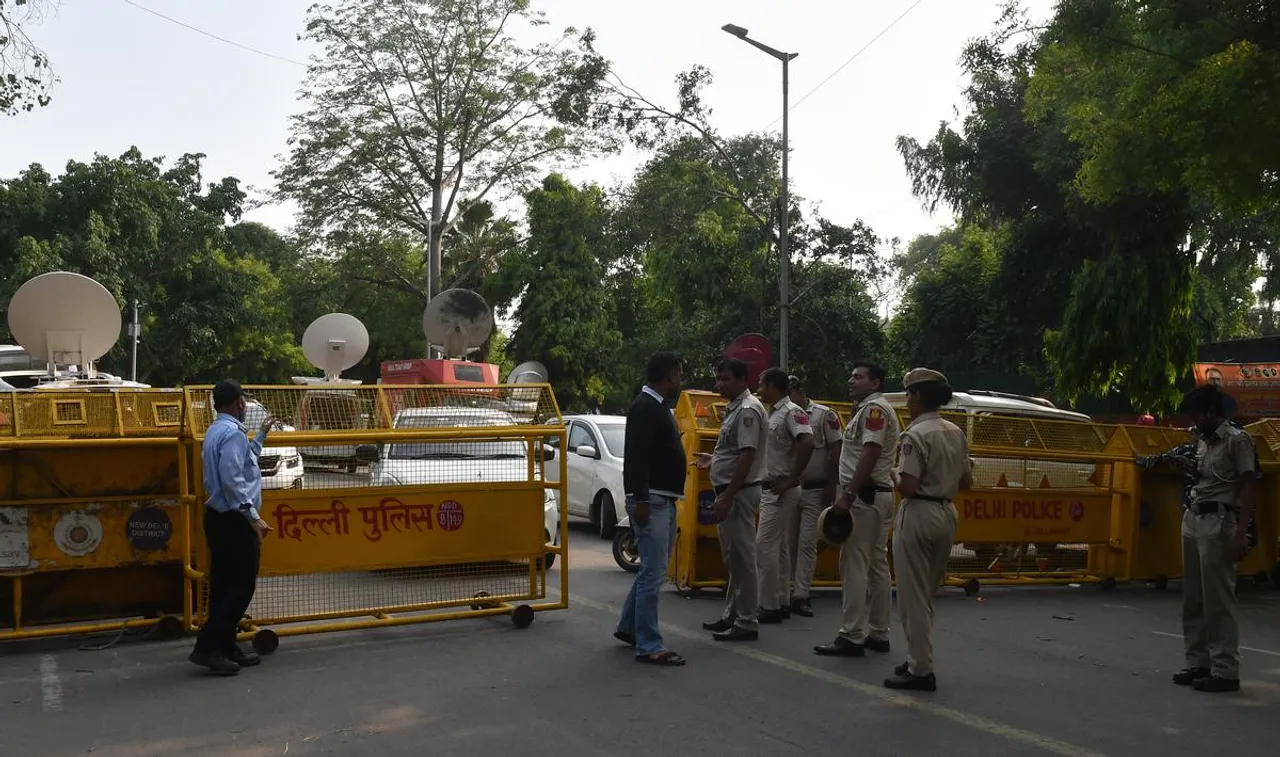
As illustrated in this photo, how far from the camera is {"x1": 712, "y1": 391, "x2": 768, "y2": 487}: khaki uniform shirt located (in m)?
8.02

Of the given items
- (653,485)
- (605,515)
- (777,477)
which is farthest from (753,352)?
(653,485)

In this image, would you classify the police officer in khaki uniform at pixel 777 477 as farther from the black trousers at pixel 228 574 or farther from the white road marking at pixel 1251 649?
the black trousers at pixel 228 574

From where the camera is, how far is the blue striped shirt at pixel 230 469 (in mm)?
7008

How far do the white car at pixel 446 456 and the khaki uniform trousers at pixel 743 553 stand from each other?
64.1 inches

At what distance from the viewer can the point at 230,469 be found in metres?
7.00

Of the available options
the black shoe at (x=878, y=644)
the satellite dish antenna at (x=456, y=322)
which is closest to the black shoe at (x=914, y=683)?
the black shoe at (x=878, y=644)

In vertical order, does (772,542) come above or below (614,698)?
above

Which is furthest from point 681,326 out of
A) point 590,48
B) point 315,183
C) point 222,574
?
point 222,574

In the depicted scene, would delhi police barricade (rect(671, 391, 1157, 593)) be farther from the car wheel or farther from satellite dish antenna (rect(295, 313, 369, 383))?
satellite dish antenna (rect(295, 313, 369, 383))

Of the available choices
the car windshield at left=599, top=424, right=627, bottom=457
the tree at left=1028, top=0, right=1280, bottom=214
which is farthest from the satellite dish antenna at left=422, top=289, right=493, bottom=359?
the tree at left=1028, top=0, right=1280, bottom=214

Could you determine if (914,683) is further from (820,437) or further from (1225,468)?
(820,437)

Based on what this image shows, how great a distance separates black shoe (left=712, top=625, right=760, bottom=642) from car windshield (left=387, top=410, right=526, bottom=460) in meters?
2.10

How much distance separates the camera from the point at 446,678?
7.05 meters

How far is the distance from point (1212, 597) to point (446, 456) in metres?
5.10
